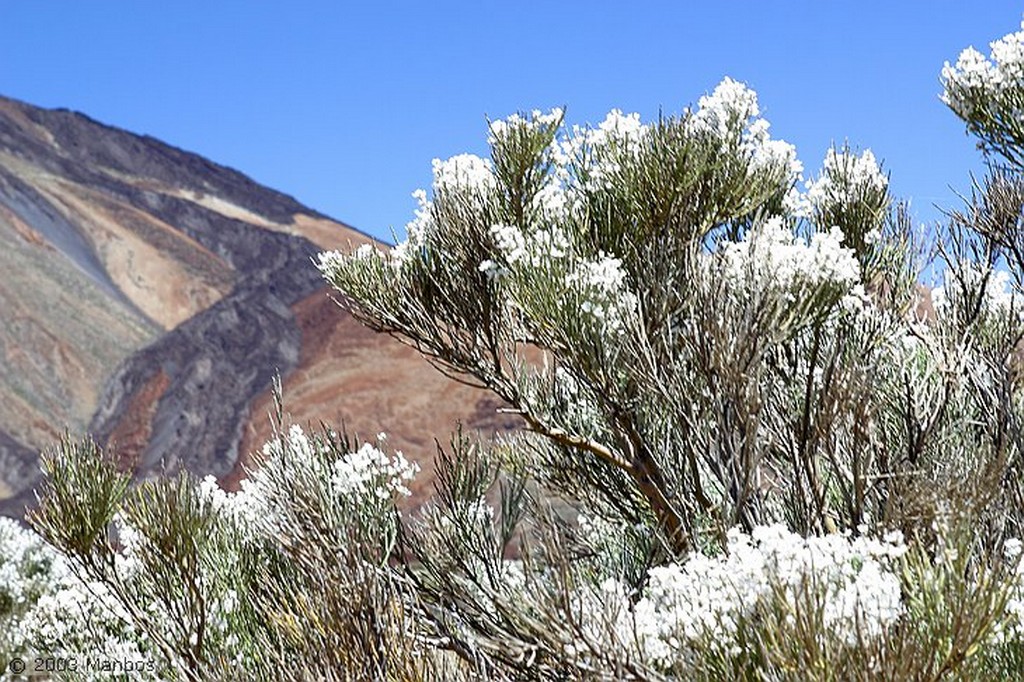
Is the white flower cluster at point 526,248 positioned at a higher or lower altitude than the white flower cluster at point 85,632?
higher

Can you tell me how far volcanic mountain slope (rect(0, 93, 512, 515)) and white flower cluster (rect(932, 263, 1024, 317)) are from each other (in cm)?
336

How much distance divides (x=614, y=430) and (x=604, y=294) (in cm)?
73

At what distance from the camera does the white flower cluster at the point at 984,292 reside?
6.03 m

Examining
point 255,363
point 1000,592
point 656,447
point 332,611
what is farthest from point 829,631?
point 255,363

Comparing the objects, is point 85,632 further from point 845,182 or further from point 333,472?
point 845,182

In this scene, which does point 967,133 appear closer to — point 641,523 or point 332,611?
point 641,523

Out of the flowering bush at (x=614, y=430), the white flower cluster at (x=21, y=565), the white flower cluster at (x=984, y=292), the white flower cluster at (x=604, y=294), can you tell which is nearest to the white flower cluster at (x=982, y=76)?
the flowering bush at (x=614, y=430)

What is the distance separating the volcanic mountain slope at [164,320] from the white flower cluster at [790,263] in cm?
237

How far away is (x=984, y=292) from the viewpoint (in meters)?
6.12

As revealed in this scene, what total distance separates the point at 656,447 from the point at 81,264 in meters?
50.4

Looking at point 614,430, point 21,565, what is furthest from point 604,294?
point 21,565

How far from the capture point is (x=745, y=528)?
16.4 feet

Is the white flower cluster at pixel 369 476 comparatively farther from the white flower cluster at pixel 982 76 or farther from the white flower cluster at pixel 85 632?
the white flower cluster at pixel 982 76

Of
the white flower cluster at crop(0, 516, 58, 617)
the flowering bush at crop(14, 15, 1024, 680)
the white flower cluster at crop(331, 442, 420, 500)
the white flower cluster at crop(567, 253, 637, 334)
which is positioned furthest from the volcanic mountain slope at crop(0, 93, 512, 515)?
the white flower cluster at crop(0, 516, 58, 617)
